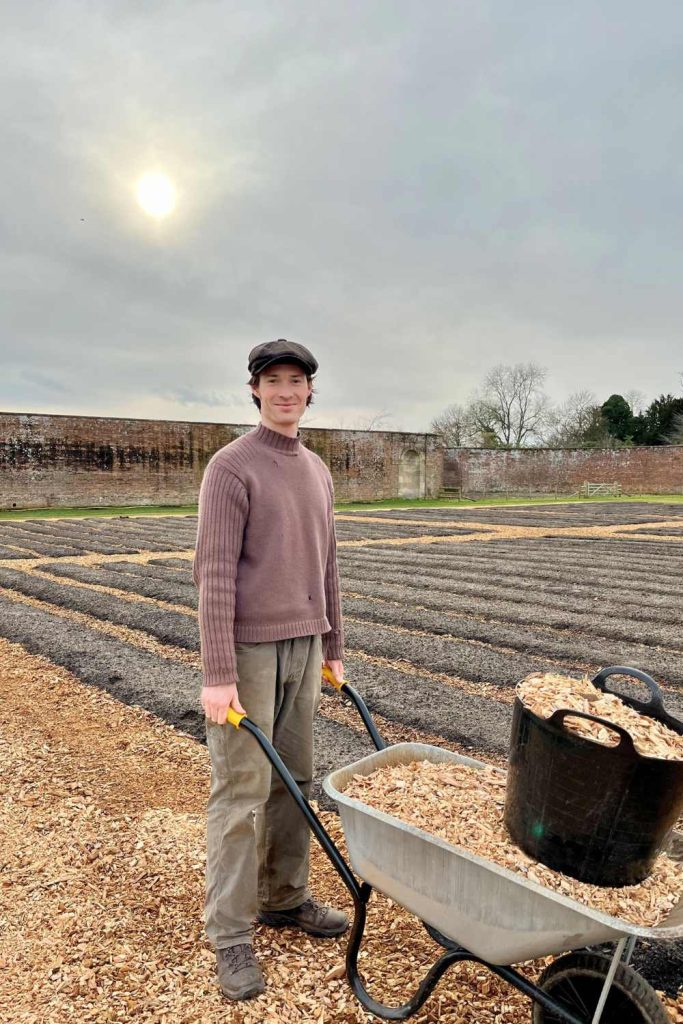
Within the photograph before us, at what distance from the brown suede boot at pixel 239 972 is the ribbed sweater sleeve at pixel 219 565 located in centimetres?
94

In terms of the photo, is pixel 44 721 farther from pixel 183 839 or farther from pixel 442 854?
pixel 442 854

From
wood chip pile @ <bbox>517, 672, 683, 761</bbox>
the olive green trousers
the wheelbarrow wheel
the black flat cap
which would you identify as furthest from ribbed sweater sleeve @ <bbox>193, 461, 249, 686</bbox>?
the wheelbarrow wheel

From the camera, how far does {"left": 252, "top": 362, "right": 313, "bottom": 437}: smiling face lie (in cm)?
234

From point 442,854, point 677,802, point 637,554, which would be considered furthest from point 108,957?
point 637,554

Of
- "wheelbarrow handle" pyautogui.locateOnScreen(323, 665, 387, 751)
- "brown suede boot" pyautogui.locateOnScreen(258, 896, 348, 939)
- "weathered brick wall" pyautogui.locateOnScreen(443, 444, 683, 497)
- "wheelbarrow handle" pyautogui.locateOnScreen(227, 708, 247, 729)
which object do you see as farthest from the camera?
"weathered brick wall" pyautogui.locateOnScreen(443, 444, 683, 497)

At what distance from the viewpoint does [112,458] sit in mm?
28234

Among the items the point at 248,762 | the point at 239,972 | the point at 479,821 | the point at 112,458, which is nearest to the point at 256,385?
the point at 248,762

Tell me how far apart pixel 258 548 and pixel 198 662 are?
13.8 ft

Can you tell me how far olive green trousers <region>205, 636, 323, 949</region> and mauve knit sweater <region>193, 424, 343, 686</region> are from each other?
0.10 meters

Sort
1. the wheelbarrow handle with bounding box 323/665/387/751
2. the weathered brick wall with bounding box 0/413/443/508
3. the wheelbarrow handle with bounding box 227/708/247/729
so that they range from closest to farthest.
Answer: the wheelbarrow handle with bounding box 227/708/247/729 < the wheelbarrow handle with bounding box 323/665/387/751 < the weathered brick wall with bounding box 0/413/443/508

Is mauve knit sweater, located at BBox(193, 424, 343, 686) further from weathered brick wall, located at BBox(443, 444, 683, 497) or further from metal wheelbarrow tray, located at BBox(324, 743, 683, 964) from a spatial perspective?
weathered brick wall, located at BBox(443, 444, 683, 497)

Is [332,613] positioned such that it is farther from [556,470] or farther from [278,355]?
[556,470]

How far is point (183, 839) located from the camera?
3227 mm

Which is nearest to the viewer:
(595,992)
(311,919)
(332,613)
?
(595,992)
